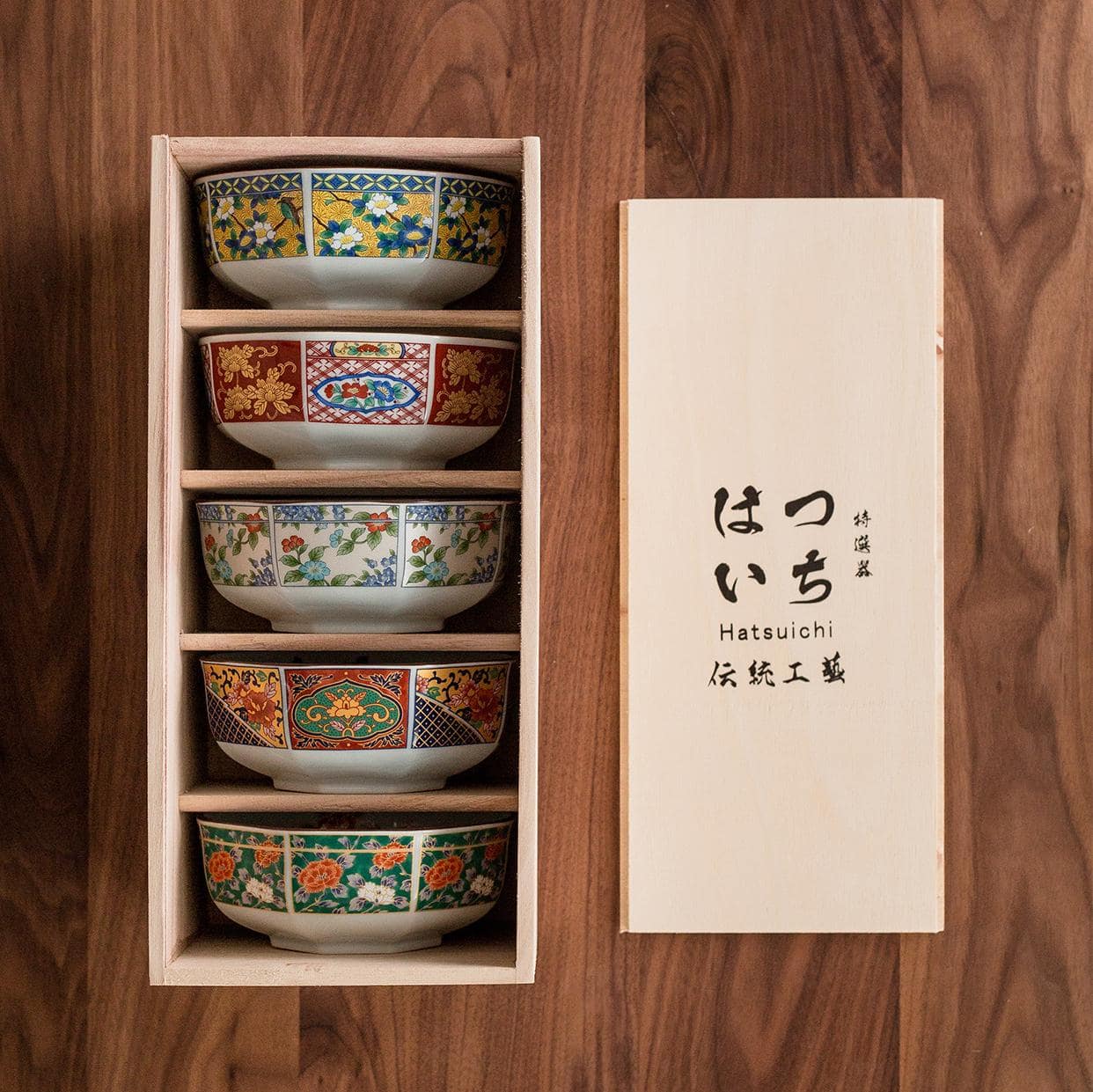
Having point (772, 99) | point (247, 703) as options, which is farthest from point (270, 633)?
point (772, 99)

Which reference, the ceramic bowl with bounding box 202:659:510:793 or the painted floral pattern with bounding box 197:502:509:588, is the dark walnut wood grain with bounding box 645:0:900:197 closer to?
the painted floral pattern with bounding box 197:502:509:588

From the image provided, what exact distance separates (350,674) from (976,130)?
77 cm

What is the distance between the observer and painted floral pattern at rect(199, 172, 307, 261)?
3.14ft

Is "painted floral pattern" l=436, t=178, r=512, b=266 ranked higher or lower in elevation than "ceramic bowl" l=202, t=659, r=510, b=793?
higher

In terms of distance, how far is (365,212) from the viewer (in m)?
0.95

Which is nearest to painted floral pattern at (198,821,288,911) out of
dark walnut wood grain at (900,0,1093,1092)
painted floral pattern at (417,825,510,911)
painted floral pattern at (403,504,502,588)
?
painted floral pattern at (417,825,510,911)

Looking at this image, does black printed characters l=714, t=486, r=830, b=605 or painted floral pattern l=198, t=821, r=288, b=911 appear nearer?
painted floral pattern l=198, t=821, r=288, b=911

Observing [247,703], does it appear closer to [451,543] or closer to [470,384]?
[451,543]

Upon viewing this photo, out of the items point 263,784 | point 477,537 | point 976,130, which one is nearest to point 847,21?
point 976,130

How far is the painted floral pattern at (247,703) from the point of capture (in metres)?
0.96

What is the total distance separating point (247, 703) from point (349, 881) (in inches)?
6.3

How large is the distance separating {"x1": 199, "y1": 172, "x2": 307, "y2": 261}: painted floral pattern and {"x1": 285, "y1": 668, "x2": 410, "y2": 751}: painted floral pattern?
1.10ft

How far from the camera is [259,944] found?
102 cm

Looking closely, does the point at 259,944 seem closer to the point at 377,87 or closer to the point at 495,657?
the point at 495,657
